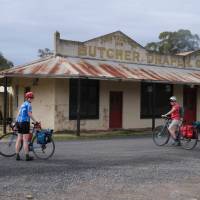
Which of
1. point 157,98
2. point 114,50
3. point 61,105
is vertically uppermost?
point 114,50

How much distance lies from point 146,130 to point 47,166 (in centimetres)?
1503

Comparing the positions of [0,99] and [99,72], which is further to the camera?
[0,99]

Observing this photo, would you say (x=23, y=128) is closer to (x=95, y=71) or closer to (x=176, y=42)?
(x=95, y=71)

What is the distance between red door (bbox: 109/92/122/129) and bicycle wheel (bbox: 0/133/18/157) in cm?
1287

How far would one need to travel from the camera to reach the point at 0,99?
31484 millimetres

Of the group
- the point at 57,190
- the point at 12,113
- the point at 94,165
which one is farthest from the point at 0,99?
the point at 57,190

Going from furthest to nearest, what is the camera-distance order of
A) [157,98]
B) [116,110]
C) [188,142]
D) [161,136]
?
Answer: [157,98], [116,110], [161,136], [188,142]

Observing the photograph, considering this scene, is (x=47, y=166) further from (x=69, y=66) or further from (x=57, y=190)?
(x=69, y=66)

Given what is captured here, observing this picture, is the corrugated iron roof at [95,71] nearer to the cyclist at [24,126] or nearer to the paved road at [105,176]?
the paved road at [105,176]

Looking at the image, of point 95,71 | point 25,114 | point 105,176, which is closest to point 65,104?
point 95,71

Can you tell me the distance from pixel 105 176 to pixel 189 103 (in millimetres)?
20342

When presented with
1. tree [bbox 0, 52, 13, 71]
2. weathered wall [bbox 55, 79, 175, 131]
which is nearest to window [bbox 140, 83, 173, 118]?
weathered wall [bbox 55, 79, 175, 131]

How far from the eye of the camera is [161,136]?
56.6ft

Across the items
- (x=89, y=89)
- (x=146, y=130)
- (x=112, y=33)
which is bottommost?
(x=146, y=130)
